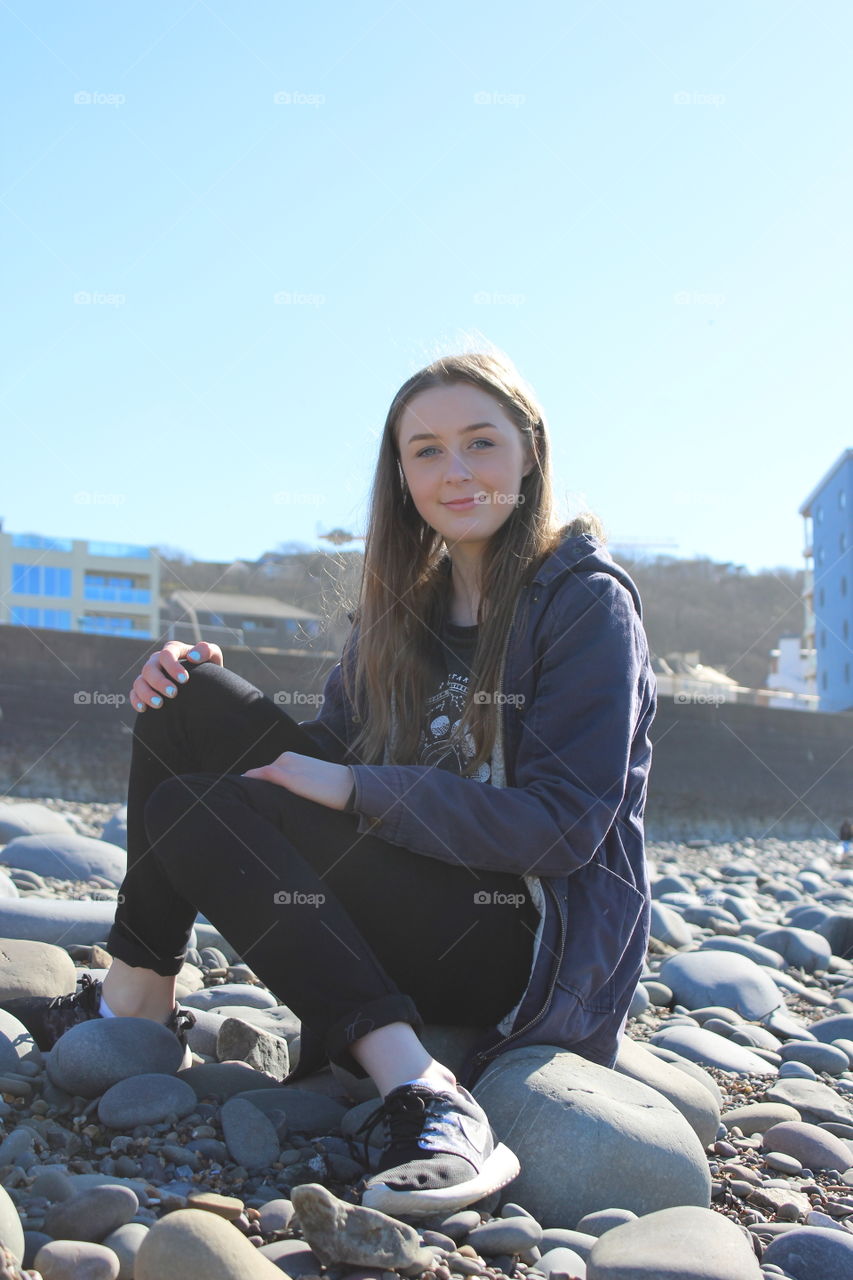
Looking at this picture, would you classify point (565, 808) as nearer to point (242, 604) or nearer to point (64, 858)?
point (64, 858)

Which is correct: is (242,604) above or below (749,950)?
above

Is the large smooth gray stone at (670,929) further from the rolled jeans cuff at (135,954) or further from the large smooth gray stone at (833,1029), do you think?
the rolled jeans cuff at (135,954)

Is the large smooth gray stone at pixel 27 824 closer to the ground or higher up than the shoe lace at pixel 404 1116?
closer to the ground

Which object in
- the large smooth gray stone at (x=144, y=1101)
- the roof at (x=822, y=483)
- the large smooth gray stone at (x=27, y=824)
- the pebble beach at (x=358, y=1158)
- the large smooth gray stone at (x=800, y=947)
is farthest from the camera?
the roof at (x=822, y=483)

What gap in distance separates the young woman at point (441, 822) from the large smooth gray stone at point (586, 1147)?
116 mm

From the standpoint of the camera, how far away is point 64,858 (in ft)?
16.4

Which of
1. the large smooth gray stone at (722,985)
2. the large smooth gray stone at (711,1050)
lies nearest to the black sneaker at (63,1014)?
the large smooth gray stone at (711,1050)

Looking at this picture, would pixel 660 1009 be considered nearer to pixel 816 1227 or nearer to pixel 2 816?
pixel 816 1227

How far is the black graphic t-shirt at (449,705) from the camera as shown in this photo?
92.0 inches

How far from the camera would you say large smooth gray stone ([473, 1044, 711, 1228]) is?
1.79 metres

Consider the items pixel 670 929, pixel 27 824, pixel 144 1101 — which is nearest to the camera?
pixel 144 1101

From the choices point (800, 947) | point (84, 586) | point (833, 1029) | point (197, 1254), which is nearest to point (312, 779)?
point (197, 1254)

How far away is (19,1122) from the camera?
190 cm

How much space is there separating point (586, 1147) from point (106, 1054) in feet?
2.76
